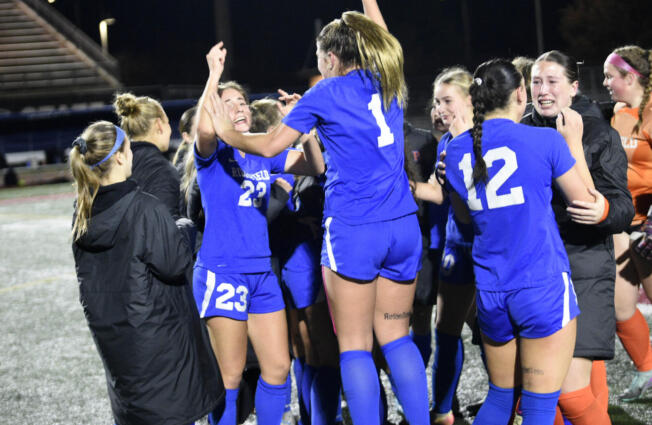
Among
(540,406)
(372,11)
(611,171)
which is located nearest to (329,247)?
(540,406)

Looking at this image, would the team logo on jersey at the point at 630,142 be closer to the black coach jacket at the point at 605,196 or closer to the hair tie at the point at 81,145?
the black coach jacket at the point at 605,196

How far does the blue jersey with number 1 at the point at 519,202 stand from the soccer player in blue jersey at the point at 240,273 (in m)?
0.92

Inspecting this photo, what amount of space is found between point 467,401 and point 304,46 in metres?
38.8

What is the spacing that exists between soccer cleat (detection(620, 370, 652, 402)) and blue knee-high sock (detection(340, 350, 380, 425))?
1.95m

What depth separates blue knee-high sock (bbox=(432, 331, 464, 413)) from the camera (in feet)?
12.4

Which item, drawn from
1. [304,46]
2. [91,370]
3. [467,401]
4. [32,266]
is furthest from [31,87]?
[467,401]

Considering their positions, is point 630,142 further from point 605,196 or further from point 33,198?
point 33,198

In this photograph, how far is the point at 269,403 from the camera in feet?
11.1

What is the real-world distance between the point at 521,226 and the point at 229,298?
141 cm

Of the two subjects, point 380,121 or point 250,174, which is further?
point 250,174

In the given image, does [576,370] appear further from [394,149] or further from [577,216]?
[394,149]

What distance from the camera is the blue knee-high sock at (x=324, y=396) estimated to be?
3.47m

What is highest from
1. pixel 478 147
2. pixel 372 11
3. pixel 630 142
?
pixel 372 11

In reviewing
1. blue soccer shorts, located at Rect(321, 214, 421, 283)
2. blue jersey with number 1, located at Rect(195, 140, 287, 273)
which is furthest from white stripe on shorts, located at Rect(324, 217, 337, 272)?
blue jersey with number 1, located at Rect(195, 140, 287, 273)
